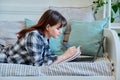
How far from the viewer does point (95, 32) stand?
217 centimetres

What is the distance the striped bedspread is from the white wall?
109cm

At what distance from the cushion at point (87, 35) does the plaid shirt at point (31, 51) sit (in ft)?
1.62

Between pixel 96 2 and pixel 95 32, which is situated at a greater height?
pixel 96 2

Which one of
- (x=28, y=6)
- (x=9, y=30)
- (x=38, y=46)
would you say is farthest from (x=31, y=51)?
(x=28, y=6)

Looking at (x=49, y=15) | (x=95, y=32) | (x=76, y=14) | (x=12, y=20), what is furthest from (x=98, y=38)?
(x=12, y=20)

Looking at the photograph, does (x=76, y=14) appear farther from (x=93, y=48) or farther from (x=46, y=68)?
(x=46, y=68)

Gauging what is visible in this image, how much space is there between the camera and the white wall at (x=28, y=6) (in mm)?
2613

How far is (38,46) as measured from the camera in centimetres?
165

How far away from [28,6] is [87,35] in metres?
0.78

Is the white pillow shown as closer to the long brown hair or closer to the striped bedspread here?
the long brown hair

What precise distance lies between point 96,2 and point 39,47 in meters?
1.06

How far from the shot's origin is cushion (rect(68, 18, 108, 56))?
2123mm

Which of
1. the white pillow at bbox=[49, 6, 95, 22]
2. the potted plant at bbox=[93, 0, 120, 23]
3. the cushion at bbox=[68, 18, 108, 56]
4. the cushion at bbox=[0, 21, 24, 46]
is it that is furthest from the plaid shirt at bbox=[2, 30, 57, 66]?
the potted plant at bbox=[93, 0, 120, 23]

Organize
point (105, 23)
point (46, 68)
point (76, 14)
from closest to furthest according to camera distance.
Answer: point (46, 68) < point (105, 23) < point (76, 14)
